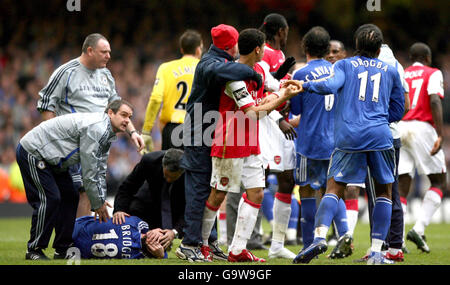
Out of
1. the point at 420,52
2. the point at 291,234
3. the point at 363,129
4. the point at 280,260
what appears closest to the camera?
the point at 363,129

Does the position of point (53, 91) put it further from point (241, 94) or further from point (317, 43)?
point (317, 43)

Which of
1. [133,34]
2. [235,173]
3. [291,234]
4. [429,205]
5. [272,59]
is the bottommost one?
[291,234]

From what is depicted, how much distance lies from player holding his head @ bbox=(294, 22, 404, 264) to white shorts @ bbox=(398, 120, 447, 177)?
9.87ft

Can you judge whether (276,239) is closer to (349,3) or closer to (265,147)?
(265,147)

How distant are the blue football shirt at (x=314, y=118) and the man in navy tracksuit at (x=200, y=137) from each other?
98cm

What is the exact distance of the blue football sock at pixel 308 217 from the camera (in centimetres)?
778

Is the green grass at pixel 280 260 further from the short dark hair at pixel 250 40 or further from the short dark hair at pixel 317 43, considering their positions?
the short dark hair at pixel 317 43

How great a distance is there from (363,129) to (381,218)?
33.4 inches

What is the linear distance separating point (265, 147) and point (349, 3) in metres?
16.0

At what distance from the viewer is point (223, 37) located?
690 cm

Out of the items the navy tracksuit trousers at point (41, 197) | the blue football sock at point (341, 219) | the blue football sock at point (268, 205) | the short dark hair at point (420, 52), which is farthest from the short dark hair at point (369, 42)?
the blue football sock at point (268, 205)

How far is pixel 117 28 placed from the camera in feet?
73.2

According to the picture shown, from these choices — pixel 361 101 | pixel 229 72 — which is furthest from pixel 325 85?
pixel 229 72
